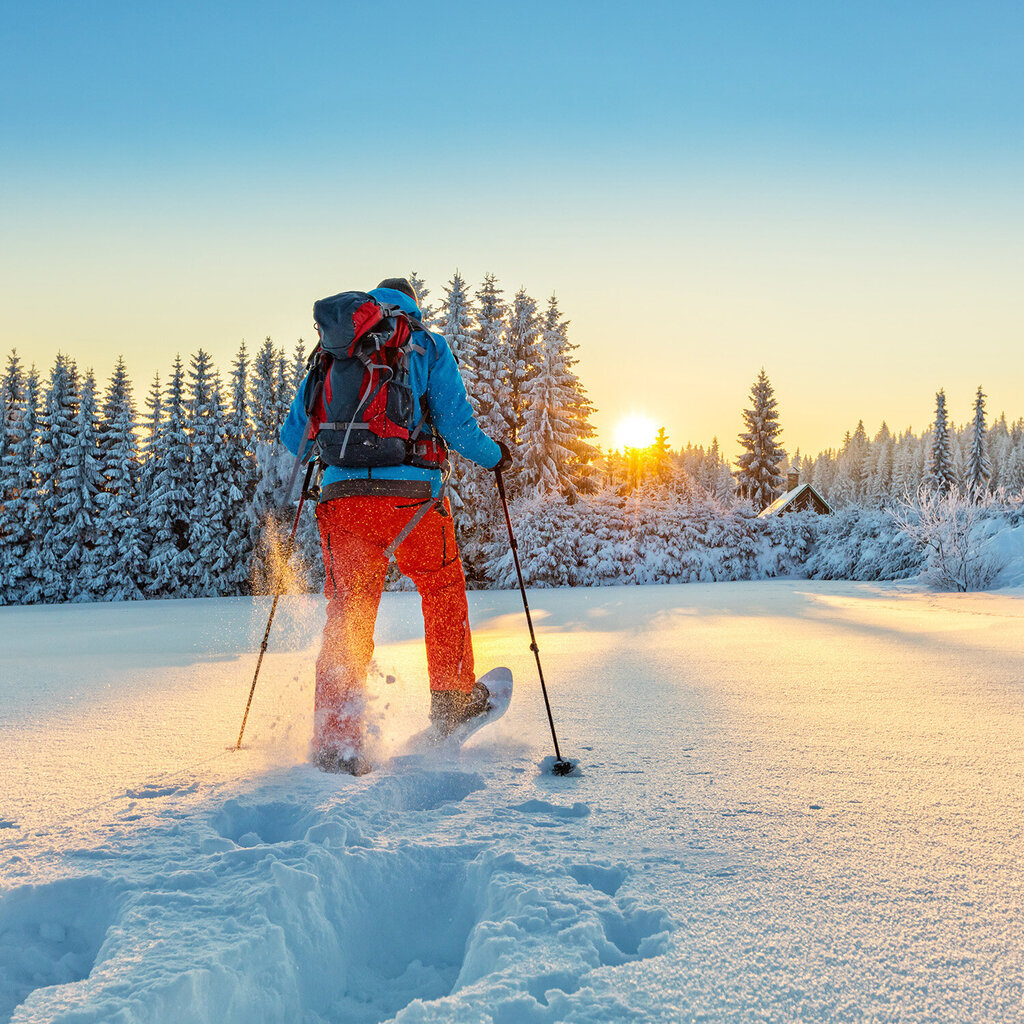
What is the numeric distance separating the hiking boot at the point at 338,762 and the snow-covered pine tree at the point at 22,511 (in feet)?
86.0

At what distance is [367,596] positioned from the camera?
8.72 feet

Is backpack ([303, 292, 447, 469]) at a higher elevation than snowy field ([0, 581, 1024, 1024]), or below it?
higher

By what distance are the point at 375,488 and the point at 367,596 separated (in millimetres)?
418

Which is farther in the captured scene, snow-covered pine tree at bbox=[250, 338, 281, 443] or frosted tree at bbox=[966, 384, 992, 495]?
frosted tree at bbox=[966, 384, 992, 495]

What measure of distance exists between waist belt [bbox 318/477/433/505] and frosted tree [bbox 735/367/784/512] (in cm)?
4100

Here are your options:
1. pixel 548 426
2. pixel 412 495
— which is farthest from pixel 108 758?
pixel 548 426

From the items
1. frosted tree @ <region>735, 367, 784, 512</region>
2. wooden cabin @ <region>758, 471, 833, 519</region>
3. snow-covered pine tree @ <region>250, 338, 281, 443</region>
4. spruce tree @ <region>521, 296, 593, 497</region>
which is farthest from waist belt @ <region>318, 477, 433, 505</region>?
frosted tree @ <region>735, 367, 784, 512</region>

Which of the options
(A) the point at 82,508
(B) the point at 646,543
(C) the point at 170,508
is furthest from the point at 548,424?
(A) the point at 82,508

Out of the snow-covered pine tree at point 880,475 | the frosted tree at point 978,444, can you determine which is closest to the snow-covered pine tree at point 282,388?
the frosted tree at point 978,444

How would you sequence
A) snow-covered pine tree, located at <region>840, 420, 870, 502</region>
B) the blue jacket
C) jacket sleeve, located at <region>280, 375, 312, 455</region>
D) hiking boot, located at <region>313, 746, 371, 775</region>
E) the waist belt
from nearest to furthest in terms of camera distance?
hiking boot, located at <region>313, 746, 371, 775</region> → the waist belt → the blue jacket → jacket sleeve, located at <region>280, 375, 312, 455</region> → snow-covered pine tree, located at <region>840, 420, 870, 502</region>

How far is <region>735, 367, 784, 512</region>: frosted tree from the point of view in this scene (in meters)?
41.1

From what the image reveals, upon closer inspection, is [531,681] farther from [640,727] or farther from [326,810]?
[326,810]

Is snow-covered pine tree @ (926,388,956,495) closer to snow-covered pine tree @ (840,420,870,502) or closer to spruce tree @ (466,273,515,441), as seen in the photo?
spruce tree @ (466,273,515,441)

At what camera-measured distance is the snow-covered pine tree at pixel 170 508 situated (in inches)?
925
